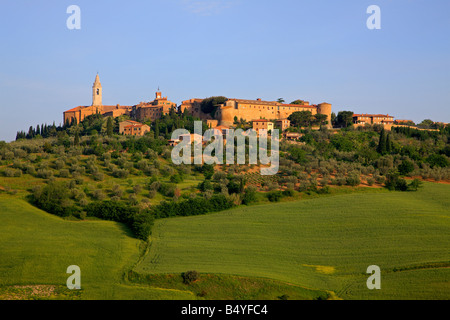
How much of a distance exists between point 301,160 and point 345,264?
997 inches

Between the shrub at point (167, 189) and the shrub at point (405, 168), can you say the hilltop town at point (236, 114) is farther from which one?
the shrub at point (167, 189)

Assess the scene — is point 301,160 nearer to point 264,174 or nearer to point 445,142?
point 264,174

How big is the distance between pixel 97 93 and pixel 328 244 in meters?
78.1

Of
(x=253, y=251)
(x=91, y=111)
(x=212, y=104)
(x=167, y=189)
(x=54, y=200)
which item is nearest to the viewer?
(x=253, y=251)

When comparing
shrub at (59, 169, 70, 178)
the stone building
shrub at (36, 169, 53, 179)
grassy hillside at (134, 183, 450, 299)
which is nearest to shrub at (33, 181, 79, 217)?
shrub at (36, 169, 53, 179)

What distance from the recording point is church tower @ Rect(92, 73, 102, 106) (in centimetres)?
10269

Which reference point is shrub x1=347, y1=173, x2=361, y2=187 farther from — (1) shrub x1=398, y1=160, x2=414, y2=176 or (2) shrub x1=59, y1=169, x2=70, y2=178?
(2) shrub x1=59, y1=169, x2=70, y2=178

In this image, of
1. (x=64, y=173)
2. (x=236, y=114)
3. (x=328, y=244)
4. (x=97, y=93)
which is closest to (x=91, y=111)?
(x=97, y=93)

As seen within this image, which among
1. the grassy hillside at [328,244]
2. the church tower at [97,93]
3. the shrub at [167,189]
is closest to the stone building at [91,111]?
the church tower at [97,93]

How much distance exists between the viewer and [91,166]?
5038 centimetres

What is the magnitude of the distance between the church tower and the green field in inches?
2453

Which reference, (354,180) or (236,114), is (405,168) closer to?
(354,180)

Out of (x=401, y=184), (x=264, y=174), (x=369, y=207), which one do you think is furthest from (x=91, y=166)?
(x=401, y=184)

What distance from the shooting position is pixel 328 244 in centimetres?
3566
